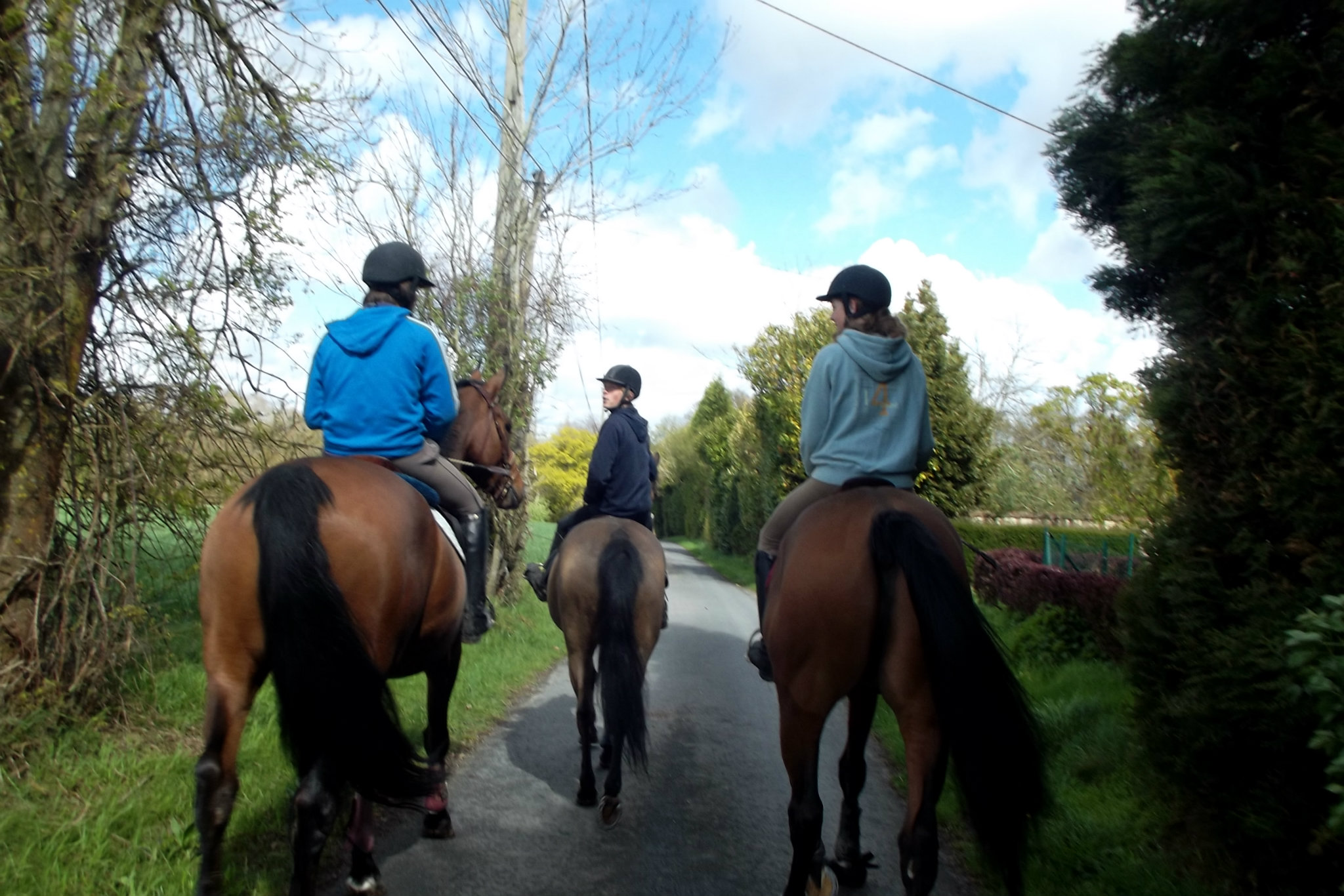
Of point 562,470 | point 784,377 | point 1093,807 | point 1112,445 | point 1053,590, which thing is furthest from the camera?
point 562,470

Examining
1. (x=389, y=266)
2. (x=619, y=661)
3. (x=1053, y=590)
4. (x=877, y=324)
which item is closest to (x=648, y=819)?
(x=619, y=661)

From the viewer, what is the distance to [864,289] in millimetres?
4281

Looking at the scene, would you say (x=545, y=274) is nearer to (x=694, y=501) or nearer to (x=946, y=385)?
(x=946, y=385)

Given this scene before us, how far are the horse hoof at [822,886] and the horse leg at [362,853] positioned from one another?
6.07ft

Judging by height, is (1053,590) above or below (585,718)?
above

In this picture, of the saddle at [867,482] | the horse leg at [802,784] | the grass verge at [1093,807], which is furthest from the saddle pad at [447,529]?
the grass verge at [1093,807]

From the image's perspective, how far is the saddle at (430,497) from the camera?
4035 millimetres

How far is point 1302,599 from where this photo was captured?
321 cm

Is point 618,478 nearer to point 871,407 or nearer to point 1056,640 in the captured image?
point 871,407

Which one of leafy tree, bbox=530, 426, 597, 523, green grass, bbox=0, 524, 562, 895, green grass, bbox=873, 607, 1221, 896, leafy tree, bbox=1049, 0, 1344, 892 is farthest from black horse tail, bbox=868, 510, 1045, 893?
leafy tree, bbox=530, 426, 597, 523

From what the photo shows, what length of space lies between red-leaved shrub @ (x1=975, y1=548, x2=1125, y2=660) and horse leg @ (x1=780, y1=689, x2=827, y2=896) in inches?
112

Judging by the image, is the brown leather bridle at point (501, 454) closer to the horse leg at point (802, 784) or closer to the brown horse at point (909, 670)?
the brown horse at point (909, 670)

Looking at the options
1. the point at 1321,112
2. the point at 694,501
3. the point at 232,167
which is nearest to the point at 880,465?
the point at 1321,112

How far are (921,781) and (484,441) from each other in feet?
11.0
